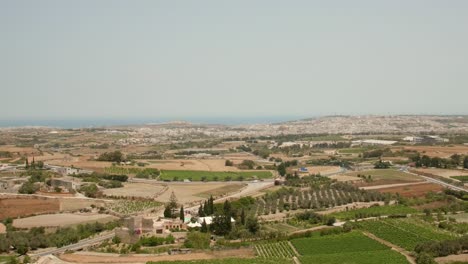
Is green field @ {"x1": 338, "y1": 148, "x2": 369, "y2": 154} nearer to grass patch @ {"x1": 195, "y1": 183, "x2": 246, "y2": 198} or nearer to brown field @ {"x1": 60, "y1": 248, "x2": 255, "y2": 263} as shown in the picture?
grass patch @ {"x1": 195, "y1": 183, "x2": 246, "y2": 198}

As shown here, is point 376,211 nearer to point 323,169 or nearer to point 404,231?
point 404,231

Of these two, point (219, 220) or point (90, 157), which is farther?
point (90, 157)

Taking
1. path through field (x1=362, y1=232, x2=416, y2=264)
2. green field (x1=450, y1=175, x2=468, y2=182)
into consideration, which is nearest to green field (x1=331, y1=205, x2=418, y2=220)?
path through field (x1=362, y1=232, x2=416, y2=264)

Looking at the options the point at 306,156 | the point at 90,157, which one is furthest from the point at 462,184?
the point at 90,157

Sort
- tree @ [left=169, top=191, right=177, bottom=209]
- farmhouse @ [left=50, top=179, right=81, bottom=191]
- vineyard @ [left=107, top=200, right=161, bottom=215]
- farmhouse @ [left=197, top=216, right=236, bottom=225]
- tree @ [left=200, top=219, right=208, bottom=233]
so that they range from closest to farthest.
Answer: tree @ [left=200, top=219, right=208, bottom=233], farmhouse @ [left=197, top=216, right=236, bottom=225], tree @ [left=169, top=191, right=177, bottom=209], vineyard @ [left=107, top=200, right=161, bottom=215], farmhouse @ [left=50, top=179, right=81, bottom=191]

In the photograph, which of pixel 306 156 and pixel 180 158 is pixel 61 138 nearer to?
pixel 180 158

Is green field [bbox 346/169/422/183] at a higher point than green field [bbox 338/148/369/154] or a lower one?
lower
